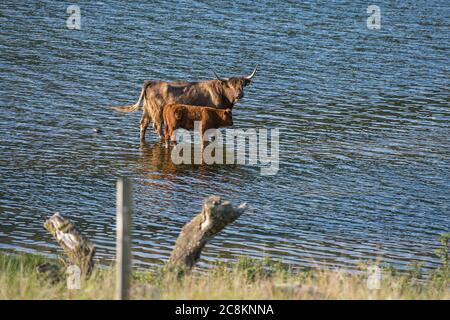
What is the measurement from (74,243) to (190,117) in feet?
40.0

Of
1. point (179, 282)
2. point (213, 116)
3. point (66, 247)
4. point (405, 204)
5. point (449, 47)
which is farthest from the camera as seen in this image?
point (449, 47)

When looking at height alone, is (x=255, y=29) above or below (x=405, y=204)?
above

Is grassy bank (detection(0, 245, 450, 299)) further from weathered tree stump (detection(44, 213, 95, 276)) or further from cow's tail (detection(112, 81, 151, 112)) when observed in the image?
cow's tail (detection(112, 81, 151, 112))

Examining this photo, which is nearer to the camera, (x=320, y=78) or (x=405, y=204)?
(x=405, y=204)

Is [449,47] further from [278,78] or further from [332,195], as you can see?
[332,195]

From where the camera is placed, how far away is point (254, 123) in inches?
1107

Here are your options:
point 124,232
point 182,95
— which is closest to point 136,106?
point 182,95

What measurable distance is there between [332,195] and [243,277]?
8854mm

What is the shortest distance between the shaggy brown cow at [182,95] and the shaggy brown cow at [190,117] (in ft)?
2.52

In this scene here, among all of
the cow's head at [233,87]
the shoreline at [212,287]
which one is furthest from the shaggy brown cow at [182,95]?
the shoreline at [212,287]

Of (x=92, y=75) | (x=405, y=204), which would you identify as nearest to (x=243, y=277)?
(x=405, y=204)

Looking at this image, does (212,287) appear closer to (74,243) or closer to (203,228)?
(203,228)
